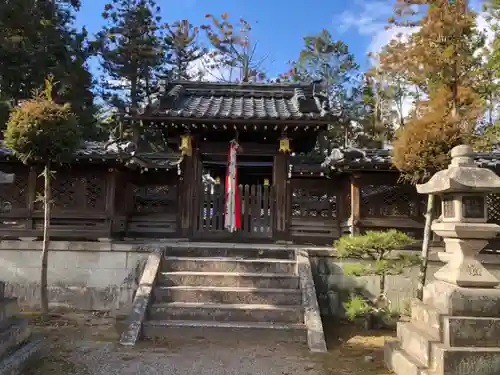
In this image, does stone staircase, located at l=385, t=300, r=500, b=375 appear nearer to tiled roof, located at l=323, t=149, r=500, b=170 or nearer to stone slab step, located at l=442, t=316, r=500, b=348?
stone slab step, located at l=442, t=316, r=500, b=348

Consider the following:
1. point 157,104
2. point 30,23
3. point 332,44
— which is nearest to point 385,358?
point 157,104

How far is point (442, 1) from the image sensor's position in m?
10.5

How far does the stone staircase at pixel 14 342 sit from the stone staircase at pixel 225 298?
6.00 ft

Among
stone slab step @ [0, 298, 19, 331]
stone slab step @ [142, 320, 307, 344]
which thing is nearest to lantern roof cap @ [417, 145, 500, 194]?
stone slab step @ [142, 320, 307, 344]

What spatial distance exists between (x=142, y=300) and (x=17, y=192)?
192 inches

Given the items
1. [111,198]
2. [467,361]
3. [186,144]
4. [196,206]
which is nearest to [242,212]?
[196,206]

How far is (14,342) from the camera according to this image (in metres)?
5.21

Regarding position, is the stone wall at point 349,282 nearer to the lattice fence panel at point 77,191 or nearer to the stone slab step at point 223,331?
the stone slab step at point 223,331

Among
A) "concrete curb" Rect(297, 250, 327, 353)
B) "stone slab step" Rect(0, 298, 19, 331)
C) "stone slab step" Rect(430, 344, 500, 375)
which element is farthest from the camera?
"concrete curb" Rect(297, 250, 327, 353)

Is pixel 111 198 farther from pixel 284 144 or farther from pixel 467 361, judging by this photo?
pixel 467 361

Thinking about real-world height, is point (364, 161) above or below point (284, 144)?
below

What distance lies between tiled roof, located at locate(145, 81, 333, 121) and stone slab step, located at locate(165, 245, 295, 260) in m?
3.13

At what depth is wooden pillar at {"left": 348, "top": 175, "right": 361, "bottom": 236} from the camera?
392 inches

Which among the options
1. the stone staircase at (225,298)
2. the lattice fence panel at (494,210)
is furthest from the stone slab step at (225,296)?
the lattice fence panel at (494,210)
